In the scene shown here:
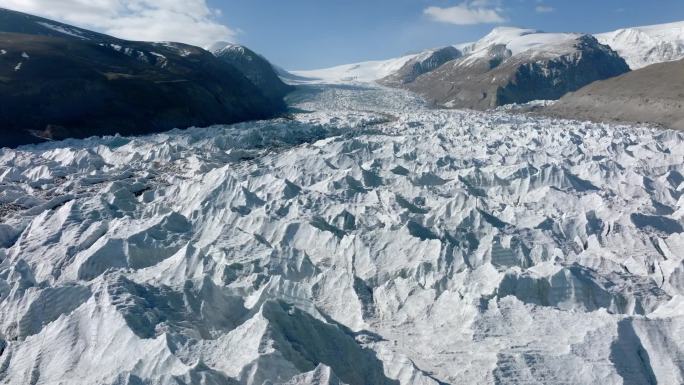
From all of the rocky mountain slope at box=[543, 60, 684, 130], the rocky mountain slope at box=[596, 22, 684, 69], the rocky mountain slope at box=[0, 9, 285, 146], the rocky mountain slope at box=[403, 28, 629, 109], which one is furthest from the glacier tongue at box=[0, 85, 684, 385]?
the rocky mountain slope at box=[596, 22, 684, 69]

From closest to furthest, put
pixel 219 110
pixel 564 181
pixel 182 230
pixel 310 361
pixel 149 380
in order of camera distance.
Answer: pixel 149 380 → pixel 310 361 → pixel 182 230 → pixel 564 181 → pixel 219 110

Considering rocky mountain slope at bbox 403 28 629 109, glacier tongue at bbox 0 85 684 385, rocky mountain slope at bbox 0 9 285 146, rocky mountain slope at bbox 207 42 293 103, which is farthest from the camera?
rocky mountain slope at bbox 207 42 293 103

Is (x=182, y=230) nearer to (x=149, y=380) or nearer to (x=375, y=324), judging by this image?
(x=375, y=324)

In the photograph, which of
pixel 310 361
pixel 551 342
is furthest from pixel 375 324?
pixel 551 342

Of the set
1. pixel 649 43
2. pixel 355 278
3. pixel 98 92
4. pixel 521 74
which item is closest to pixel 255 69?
pixel 521 74

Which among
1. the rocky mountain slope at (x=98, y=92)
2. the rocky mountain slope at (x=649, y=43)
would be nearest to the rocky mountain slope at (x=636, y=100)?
the rocky mountain slope at (x=98, y=92)

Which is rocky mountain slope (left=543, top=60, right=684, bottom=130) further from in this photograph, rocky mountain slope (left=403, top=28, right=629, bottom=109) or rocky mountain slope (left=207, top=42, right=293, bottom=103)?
rocky mountain slope (left=207, top=42, right=293, bottom=103)
